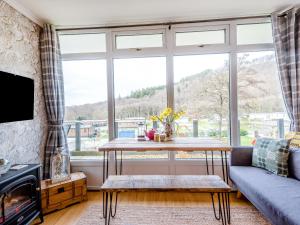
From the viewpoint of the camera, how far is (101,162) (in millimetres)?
3162

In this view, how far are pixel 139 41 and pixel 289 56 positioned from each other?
212 cm

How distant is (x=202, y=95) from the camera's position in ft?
10.3

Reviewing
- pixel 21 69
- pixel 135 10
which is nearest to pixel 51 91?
pixel 21 69

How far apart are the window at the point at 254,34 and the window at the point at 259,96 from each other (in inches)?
6.8

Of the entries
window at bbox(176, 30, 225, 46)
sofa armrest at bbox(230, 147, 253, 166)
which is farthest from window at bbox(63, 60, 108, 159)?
sofa armrest at bbox(230, 147, 253, 166)

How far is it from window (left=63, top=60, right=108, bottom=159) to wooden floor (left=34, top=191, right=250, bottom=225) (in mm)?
776

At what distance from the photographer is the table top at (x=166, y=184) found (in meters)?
1.98

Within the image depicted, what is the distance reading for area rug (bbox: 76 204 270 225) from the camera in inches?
86.4

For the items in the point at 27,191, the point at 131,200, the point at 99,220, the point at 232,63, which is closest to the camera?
the point at 27,191

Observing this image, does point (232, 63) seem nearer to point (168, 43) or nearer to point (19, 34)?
point (168, 43)

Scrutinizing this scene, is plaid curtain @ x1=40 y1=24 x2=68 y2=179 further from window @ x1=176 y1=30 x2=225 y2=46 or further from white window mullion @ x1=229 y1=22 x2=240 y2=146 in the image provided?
white window mullion @ x1=229 y1=22 x2=240 y2=146

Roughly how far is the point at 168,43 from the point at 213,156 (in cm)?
186

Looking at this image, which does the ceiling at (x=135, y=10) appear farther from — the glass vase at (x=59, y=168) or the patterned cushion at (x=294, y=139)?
the glass vase at (x=59, y=168)

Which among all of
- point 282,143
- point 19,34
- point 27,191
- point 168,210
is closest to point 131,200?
point 168,210
